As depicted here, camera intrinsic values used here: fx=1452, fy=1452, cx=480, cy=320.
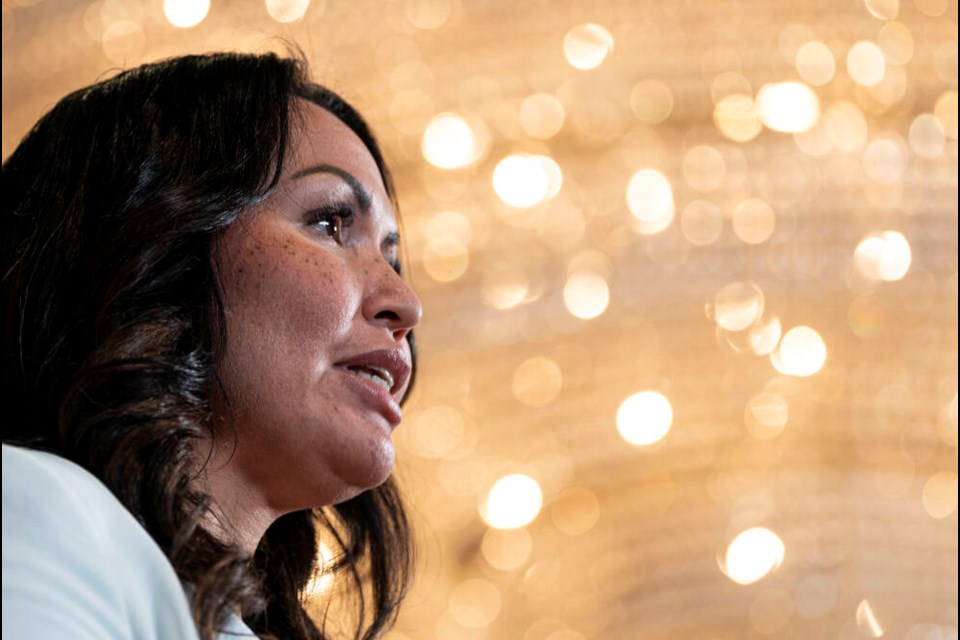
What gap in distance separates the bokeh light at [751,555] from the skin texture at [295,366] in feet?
5.46

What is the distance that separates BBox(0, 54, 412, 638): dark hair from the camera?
29.2 inches

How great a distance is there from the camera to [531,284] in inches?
87.7

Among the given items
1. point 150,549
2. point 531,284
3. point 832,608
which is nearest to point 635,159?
point 531,284

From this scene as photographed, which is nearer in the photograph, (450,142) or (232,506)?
(232,506)

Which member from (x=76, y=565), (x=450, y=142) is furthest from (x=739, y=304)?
(x=76, y=565)

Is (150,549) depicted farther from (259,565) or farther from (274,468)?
(259,565)

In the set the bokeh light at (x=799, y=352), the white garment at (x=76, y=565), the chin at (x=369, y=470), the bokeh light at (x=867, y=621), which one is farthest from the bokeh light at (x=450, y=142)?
the white garment at (x=76, y=565)

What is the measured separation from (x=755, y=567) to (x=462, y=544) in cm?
52

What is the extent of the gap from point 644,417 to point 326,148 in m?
1.51

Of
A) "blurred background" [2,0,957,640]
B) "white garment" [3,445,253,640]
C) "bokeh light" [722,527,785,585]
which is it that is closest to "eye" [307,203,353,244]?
"white garment" [3,445,253,640]

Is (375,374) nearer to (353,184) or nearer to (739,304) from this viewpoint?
(353,184)

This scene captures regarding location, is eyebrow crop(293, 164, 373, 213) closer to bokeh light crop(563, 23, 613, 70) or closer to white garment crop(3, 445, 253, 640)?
white garment crop(3, 445, 253, 640)

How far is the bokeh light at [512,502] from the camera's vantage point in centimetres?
230

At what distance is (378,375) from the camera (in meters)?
0.89
